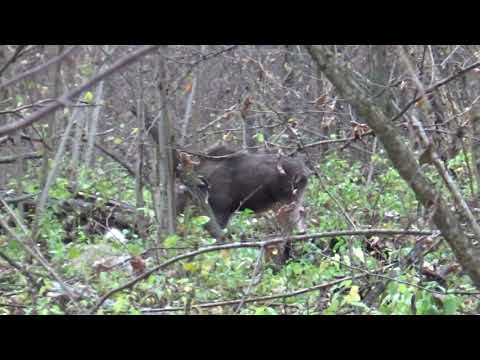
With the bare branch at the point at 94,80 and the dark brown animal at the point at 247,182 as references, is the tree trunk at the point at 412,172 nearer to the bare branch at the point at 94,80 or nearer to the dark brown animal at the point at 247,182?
the bare branch at the point at 94,80

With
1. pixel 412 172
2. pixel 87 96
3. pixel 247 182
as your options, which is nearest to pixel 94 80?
pixel 412 172

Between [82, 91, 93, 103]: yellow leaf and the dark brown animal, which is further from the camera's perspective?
the dark brown animal

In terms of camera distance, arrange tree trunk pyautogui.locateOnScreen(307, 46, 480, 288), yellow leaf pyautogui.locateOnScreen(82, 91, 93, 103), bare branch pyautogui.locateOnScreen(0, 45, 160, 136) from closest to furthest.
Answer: bare branch pyautogui.locateOnScreen(0, 45, 160, 136)
tree trunk pyautogui.locateOnScreen(307, 46, 480, 288)
yellow leaf pyautogui.locateOnScreen(82, 91, 93, 103)

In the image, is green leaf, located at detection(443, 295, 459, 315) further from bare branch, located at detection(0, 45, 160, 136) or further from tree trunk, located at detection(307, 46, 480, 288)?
bare branch, located at detection(0, 45, 160, 136)

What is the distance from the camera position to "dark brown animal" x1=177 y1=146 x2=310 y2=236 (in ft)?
30.5

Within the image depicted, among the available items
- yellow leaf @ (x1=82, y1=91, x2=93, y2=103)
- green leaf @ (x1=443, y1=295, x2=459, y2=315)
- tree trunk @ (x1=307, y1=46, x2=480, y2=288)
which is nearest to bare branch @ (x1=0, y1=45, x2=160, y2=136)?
tree trunk @ (x1=307, y1=46, x2=480, y2=288)

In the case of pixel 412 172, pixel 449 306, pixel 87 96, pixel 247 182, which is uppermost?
pixel 87 96

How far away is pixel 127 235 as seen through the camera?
7.76 m

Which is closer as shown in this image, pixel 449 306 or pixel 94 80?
pixel 94 80

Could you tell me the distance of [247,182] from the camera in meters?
9.52

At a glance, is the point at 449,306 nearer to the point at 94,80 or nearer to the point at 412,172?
the point at 412,172
